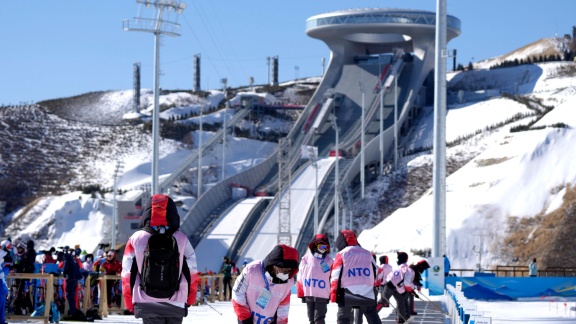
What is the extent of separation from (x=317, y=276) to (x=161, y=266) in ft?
20.1

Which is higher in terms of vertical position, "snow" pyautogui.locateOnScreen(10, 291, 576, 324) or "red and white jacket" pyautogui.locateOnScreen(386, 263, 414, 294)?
"red and white jacket" pyautogui.locateOnScreen(386, 263, 414, 294)

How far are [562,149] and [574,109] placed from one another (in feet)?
42.9

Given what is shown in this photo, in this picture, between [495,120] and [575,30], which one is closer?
[495,120]

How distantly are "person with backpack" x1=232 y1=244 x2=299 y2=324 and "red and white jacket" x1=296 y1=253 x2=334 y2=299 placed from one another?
201 inches

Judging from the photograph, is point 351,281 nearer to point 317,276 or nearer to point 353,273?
point 353,273

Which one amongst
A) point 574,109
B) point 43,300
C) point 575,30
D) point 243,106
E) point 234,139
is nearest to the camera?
point 43,300

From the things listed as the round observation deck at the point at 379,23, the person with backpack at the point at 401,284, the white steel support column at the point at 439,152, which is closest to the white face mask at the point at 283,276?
the person with backpack at the point at 401,284

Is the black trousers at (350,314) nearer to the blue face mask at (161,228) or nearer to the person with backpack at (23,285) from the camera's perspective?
the blue face mask at (161,228)

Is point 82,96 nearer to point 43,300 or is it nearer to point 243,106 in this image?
point 243,106

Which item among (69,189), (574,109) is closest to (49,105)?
(69,189)

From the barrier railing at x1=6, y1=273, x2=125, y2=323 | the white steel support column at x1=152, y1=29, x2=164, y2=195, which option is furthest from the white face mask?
the white steel support column at x1=152, y1=29, x2=164, y2=195

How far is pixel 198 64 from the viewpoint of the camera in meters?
135

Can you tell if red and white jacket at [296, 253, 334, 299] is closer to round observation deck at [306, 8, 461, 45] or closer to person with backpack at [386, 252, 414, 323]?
person with backpack at [386, 252, 414, 323]

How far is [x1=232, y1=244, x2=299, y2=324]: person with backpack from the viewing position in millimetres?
11172
